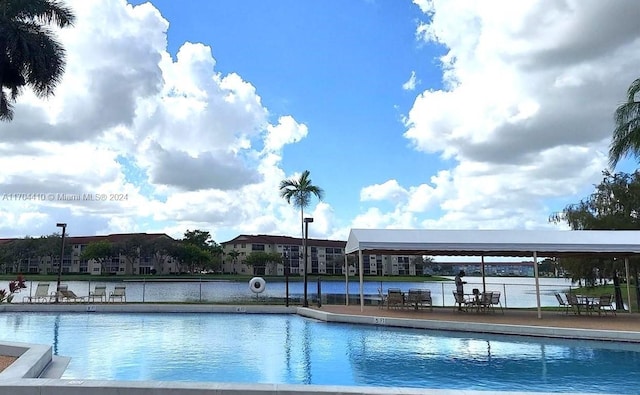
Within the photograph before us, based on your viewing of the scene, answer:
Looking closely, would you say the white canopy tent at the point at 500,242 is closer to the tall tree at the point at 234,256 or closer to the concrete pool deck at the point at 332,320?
the concrete pool deck at the point at 332,320

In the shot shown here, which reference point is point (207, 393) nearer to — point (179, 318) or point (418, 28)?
point (179, 318)

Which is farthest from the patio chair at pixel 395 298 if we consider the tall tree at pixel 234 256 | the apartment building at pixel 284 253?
the tall tree at pixel 234 256

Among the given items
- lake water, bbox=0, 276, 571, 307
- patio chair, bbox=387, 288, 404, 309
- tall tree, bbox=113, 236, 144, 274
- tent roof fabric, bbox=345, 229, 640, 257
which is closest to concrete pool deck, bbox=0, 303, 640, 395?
patio chair, bbox=387, 288, 404, 309

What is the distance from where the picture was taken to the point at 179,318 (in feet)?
58.0

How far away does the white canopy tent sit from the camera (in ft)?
50.0

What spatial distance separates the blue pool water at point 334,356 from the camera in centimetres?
827

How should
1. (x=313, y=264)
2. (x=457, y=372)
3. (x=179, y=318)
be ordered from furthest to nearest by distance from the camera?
(x=313, y=264)
(x=179, y=318)
(x=457, y=372)

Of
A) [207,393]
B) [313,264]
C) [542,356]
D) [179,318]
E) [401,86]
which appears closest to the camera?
[207,393]

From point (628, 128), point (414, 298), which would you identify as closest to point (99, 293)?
point (414, 298)

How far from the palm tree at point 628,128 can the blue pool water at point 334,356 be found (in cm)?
1071

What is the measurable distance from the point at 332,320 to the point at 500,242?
5889 millimetres

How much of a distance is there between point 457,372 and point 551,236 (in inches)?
380

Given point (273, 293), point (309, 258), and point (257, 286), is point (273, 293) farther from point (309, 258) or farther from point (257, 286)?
point (309, 258)

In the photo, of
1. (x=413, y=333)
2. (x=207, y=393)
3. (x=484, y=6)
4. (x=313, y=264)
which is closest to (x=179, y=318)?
(x=413, y=333)
